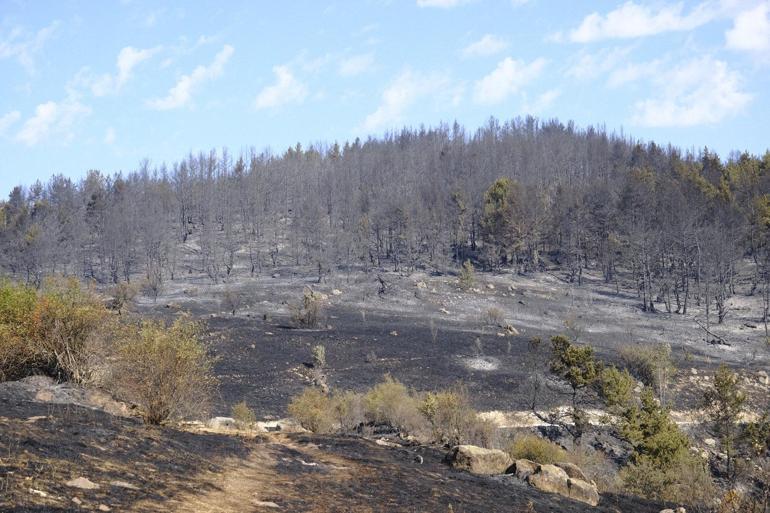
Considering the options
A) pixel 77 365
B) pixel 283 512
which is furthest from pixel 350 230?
pixel 283 512

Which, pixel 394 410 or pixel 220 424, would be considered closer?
pixel 220 424

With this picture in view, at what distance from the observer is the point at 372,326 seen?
47.2 m

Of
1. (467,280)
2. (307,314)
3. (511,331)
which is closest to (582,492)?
(307,314)

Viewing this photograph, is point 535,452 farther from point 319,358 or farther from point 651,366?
point 651,366

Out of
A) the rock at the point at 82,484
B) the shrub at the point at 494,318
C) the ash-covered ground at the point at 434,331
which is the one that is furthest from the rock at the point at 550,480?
the shrub at the point at 494,318

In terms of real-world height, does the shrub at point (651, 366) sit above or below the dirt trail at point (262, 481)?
below

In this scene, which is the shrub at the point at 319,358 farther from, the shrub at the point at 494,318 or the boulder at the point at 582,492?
the boulder at the point at 582,492

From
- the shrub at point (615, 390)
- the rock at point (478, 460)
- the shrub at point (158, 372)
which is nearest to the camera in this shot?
the shrub at point (158, 372)

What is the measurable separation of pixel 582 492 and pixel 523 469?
3.78ft

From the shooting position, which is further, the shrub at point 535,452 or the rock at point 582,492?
the shrub at point 535,452

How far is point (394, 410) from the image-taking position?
2062 cm

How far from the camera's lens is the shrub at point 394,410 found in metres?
20.2

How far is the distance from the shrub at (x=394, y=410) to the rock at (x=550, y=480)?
797 centimetres

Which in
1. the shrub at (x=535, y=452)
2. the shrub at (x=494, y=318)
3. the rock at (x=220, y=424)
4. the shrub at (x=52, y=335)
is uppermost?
the shrub at (x=52, y=335)
